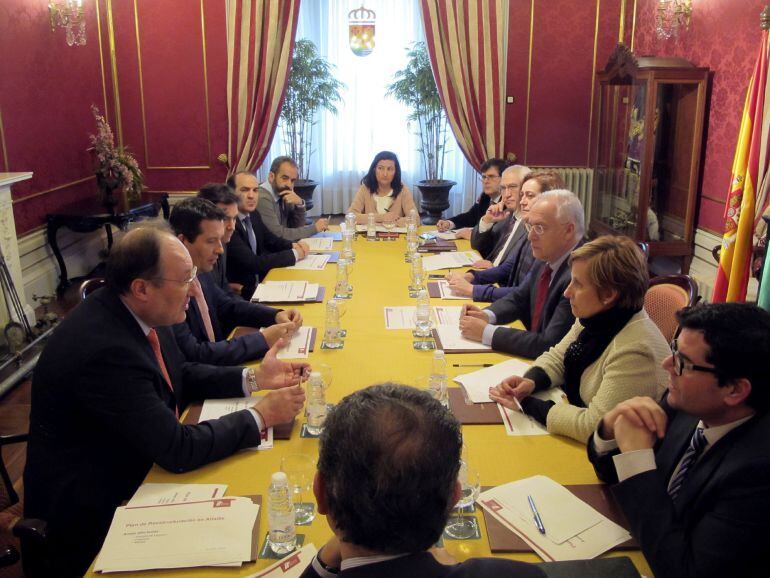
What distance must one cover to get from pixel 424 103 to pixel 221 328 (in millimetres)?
4402

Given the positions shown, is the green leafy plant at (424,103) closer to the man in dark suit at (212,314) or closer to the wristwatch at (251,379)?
the man in dark suit at (212,314)

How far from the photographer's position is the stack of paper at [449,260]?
4.10 metres

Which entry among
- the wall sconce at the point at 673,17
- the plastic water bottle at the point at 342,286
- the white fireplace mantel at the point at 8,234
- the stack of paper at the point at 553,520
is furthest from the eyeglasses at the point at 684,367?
the wall sconce at the point at 673,17

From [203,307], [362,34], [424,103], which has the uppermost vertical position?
[362,34]

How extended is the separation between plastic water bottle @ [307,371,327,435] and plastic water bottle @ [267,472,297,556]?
52cm

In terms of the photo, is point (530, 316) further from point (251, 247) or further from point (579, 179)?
point (579, 179)

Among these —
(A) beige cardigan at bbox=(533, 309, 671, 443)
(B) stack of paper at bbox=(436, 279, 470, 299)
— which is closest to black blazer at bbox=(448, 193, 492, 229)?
(B) stack of paper at bbox=(436, 279, 470, 299)

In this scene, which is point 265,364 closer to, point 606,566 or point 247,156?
point 606,566

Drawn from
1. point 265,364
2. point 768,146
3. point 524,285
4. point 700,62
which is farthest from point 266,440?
point 700,62

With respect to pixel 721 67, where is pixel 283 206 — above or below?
below

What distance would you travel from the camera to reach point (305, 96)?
7.12 metres

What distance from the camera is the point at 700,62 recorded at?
5.25 meters

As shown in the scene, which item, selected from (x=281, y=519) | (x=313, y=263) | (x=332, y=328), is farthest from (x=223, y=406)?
(x=313, y=263)

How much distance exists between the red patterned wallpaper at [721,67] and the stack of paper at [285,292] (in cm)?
306
